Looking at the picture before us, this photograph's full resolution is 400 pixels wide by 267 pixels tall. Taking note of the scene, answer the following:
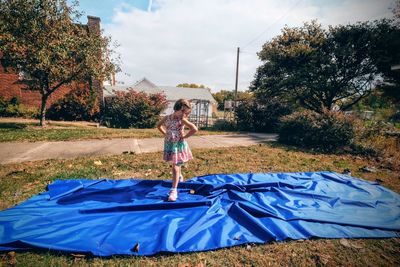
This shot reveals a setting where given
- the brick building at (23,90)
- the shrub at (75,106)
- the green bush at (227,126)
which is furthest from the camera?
the brick building at (23,90)

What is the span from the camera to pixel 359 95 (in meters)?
17.6

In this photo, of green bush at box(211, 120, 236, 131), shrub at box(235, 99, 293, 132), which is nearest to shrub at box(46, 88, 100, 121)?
green bush at box(211, 120, 236, 131)

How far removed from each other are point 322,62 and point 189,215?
54.4 feet

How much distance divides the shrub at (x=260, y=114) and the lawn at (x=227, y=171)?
21.3 feet

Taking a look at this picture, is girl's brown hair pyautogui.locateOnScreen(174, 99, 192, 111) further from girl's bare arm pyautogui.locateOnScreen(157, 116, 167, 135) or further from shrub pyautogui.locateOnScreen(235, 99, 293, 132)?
shrub pyautogui.locateOnScreen(235, 99, 293, 132)

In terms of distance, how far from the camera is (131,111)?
1534 cm

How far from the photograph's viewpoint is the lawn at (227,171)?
8.00 feet

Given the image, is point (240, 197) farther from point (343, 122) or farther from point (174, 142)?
point (343, 122)

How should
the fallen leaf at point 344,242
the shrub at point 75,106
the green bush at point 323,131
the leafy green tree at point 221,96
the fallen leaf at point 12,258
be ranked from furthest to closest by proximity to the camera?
the leafy green tree at point 221,96 < the shrub at point 75,106 < the green bush at point 323,131 < the fallen leaf at point 344,242 < the fallen leaf at point 12,258

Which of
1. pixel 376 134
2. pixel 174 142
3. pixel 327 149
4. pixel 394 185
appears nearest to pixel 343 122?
pixel 327 149

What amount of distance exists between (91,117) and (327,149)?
15.5 m

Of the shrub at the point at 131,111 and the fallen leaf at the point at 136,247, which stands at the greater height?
the shrub at the point at 131,111

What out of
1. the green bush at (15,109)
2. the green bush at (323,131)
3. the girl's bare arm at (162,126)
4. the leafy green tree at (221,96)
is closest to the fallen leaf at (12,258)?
the girl's bare arm at (162,126)

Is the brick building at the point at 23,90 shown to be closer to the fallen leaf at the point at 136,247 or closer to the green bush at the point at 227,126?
the green bush at the point at 227,126
